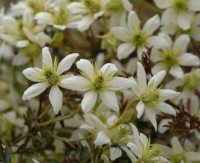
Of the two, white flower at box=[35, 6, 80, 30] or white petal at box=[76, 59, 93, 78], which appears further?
white flower at box=[35, 6, 80, 30]

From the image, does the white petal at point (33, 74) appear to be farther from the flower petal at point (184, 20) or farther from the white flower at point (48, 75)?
the flower petal at point (184, 20)

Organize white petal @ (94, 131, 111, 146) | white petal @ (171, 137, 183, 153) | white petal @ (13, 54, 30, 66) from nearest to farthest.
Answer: white petal @ (94, 131, 111, 146)
white petal @ (171, 137, 183, 153)
white petal @ (13, 54, 30, 66)

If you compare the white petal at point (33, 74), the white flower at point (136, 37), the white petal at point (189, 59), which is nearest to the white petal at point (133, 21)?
the white flower at point (136, 37)

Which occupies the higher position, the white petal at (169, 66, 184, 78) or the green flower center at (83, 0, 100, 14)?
the green flower center at (83, 0, 100, 14)

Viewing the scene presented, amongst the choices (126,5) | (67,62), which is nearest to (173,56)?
(126,5)

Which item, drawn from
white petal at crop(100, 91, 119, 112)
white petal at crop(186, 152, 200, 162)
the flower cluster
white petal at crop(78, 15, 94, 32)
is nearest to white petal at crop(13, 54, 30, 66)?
the flower cluster

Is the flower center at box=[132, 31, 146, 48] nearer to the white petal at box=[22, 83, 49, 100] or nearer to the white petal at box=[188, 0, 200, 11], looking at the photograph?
the white petal at box=[188, 0, 200, 11]

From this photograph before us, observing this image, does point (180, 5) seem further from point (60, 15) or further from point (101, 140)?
point (101, 140)
